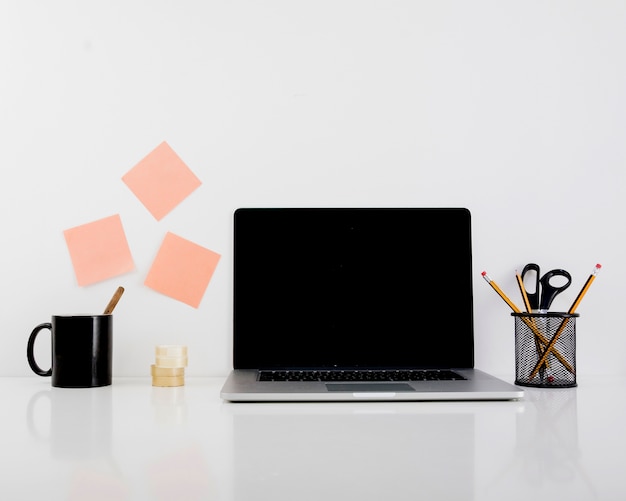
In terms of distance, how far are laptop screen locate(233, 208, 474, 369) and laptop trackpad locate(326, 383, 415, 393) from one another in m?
0.18

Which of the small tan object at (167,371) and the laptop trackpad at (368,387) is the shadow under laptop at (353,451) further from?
the small tan object at (167,371)

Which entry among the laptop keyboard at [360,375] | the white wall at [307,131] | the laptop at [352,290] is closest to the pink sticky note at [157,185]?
the white wall at [307,131]

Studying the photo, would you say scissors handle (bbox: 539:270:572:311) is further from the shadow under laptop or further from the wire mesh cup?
the shadow under laptop

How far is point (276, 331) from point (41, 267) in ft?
1.45

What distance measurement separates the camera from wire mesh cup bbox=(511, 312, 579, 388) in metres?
0.96

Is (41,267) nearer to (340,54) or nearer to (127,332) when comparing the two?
(127,332)

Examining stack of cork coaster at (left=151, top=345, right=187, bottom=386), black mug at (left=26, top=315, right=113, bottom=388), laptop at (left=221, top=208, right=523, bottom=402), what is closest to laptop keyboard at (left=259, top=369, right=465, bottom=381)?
laptop at (left=221, top=208, right=523, bottom=402)

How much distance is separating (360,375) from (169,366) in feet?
1.02

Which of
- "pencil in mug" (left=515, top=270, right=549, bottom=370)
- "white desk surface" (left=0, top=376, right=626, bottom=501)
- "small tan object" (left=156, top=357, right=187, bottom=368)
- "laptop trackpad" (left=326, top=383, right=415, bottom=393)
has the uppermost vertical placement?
"pencil in mug" (left=515, top=270, right=549, bottom=370)

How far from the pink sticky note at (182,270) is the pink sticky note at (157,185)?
6 centimetres

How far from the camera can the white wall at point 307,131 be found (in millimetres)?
1101

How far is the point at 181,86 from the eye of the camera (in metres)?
1.12

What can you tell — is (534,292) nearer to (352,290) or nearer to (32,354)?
(352,290)

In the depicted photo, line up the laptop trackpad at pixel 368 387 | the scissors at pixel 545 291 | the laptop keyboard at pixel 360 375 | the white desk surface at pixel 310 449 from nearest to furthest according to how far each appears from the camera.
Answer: the white desk surface at pixel 310 449, the laptop trackpad at pixel 368 387, the laptop keyboard at pixel 360 375, the scissors at pixel 545 291
